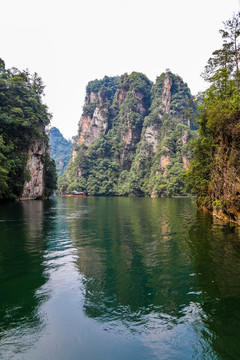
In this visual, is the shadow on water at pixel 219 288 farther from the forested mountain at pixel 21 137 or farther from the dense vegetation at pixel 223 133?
the forested mountain at pixel 21 137

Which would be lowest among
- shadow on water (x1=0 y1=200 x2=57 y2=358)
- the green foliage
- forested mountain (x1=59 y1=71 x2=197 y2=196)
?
shadow on water (x1=0 y1=200 x2=57 y2=358)

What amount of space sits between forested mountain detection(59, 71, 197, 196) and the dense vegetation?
59.1 m

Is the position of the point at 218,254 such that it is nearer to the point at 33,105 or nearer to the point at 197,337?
the point at 197,337

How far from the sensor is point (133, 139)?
406 feet

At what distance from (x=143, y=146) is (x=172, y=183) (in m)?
36.9

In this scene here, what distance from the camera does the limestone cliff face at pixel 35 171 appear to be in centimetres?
4539

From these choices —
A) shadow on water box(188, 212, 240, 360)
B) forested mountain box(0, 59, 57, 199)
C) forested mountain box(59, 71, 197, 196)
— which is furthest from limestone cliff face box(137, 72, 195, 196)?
shadow on water box(188, 212, 240, 360)

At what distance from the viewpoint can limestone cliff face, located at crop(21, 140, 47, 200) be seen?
4539cm

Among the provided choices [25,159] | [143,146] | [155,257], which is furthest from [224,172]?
[143,146]

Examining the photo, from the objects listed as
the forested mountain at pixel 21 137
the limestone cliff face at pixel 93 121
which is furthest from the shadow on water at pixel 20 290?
the limestone cliff face at pixel 93 121

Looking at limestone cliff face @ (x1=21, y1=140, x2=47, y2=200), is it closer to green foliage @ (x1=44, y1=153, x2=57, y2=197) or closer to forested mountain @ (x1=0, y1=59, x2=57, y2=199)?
forested mountain @ (x1=0, y1=59, x2=57, y2=199)

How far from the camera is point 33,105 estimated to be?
4553 cm

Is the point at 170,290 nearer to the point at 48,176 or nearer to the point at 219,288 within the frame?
the point at 219,288

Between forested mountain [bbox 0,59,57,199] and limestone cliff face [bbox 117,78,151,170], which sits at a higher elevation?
limestone cliff face [bbox 117,78,151,170]
